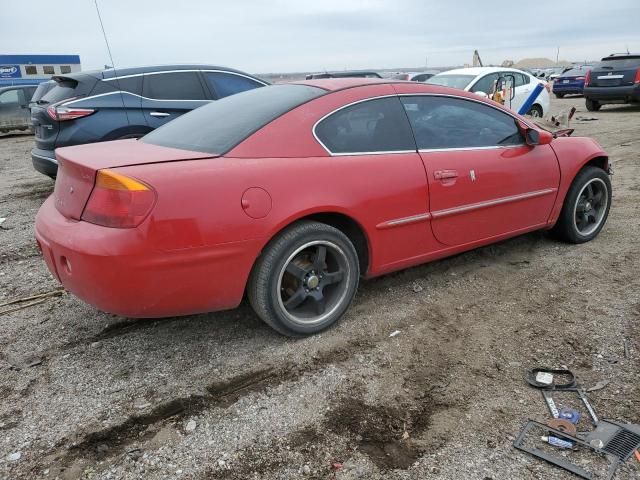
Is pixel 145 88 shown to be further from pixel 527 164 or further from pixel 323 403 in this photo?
pixel 323 403

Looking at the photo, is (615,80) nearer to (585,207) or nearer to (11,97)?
(585,207)

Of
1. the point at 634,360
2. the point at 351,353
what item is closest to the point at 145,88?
the point at 351,353

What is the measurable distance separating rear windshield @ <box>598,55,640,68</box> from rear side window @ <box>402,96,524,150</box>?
43.9 ft

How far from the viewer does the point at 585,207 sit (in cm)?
471

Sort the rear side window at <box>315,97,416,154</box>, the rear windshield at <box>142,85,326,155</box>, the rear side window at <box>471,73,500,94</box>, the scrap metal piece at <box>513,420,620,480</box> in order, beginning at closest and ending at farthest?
the scrap metal piece at <box>513,420,620,480</box>, the rear windshield at <box>142,85,326,155</box>, the rear side window at <box>315,97,416,154</box>, the rear side window at <box>471,73,500,94</box>

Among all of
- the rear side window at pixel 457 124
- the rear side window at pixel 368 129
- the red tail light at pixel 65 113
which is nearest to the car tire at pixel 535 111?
the rear side window at pixel 457 124

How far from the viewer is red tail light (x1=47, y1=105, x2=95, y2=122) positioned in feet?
20.5

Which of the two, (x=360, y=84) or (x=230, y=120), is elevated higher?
(x=360, y=84)

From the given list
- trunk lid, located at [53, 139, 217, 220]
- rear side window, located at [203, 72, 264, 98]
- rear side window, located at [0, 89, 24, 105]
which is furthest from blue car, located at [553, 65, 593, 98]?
trunk lid, located at [53, 139, 217, 220]

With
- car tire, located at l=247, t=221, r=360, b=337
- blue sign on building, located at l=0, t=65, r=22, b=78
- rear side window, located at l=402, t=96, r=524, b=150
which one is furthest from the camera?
blue sign on building, located at l=0, t=65, r=22, b=78

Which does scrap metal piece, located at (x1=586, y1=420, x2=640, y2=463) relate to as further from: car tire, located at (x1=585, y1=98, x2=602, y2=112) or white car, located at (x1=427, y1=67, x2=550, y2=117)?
car tire, located at (x1=585, y1=98, x2=602, y2=112)

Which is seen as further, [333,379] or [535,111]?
[535,111]

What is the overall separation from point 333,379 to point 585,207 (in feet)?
10.2

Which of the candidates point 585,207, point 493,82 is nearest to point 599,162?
point 585,207
